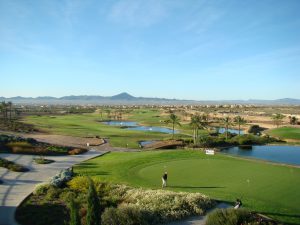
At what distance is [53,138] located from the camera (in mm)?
65625

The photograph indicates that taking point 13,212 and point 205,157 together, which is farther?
point 205,157

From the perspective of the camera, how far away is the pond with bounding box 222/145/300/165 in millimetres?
51688

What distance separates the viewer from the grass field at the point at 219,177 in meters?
22.5

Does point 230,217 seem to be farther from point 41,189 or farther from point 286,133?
point 286,133

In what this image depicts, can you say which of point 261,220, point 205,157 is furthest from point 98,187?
point 205,157

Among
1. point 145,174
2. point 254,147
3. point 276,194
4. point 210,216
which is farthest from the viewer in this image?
point 254,147

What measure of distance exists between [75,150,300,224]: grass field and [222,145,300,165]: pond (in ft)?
49.1

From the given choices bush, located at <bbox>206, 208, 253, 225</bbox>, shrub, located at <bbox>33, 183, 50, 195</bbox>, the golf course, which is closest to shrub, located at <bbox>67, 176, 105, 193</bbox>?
shrub, located at <bbox>33, 183, 50, 195</bbox>

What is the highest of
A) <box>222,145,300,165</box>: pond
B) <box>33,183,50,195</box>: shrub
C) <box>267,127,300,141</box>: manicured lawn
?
<box>33,183,50,195</box>: shrub

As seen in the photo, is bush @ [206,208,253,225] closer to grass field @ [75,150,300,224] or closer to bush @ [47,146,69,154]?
grass field @ [75,150,300,224]

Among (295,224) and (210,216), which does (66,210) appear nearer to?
(210,216)

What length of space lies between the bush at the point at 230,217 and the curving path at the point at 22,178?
466 inches

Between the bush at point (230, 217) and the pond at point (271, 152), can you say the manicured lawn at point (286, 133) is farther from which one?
the bush at point (230, 217)

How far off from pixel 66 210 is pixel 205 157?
22143 millimetres
